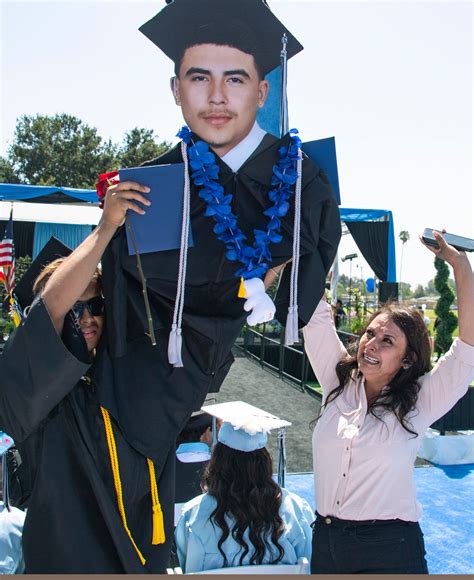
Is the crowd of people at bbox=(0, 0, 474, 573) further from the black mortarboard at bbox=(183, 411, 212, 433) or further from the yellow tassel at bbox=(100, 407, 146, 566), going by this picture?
the black mortarboard at bbox=(183, 411, 212, 433)

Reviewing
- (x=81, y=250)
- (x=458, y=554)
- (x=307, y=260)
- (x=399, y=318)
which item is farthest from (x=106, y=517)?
(x=458, y=554)

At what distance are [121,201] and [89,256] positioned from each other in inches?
5.8

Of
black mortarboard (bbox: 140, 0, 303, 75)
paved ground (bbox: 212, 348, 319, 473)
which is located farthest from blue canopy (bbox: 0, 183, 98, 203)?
black mortarboard (bbox: 140, 0, 303, 75)

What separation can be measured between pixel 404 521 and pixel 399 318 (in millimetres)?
858

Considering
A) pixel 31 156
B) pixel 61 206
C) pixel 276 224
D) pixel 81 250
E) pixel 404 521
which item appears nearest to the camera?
pixel 81 250

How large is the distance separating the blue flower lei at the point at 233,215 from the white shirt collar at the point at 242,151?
0.21 ft

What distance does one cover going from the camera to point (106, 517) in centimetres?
138

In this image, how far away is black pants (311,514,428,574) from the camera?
6.86 ft

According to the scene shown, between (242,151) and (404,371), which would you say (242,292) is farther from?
(404,371)

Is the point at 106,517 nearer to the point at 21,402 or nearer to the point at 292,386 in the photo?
the point at 21,402

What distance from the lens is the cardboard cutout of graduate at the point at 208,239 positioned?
135cm

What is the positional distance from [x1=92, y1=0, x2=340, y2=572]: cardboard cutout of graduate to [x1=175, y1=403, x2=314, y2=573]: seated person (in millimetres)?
890

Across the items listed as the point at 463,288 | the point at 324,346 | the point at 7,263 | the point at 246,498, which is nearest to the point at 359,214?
the point at 7,263

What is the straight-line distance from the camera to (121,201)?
126cm
